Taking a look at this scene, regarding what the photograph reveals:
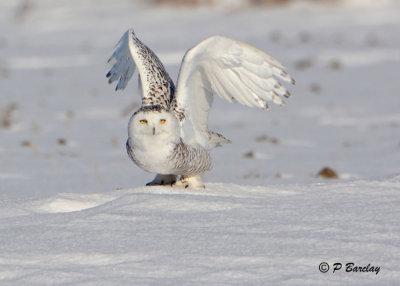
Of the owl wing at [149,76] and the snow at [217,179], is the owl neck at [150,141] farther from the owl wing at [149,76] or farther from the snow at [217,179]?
the owl wing at [149,76]

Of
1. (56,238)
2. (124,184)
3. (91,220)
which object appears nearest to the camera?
(56,238)

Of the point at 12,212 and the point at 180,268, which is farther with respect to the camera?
the point at 12,212

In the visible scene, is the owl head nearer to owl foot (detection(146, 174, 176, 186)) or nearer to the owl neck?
the owl neck

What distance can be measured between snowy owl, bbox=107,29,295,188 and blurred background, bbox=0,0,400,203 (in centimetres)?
74

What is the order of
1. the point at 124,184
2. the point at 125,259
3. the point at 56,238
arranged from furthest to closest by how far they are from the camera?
the point at 124,184 < the point at 56,238 < the point at 125,259

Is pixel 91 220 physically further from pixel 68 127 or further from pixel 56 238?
pixel 68 127

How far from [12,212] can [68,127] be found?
5047 millimetres

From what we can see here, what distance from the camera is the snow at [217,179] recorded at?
8.61 feet

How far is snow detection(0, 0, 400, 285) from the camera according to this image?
2625 mm

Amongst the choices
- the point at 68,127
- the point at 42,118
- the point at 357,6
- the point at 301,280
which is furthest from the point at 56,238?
the point at 357,6

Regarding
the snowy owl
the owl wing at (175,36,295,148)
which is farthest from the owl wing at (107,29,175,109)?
the owl wing at (175,36,295,148)

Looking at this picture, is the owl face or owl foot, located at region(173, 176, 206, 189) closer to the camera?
the owl face

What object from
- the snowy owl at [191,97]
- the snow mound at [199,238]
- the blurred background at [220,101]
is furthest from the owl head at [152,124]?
the blurred background at [220,101]

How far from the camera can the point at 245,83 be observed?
4.03 metres
